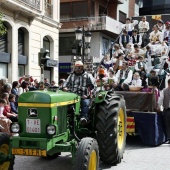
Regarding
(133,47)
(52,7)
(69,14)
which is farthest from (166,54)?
(69,14)

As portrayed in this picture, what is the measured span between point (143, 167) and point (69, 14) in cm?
2733

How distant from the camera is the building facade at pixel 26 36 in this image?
61.0ft

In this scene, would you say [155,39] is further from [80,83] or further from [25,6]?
[80,83]

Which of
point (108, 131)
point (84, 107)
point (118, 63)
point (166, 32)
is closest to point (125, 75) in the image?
point (118, 63)

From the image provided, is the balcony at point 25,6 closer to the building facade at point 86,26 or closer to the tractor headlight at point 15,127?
the building facade at point 86,26

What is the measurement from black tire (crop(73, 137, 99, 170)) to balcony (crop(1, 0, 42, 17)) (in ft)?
43.5

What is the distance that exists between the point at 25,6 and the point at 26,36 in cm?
205

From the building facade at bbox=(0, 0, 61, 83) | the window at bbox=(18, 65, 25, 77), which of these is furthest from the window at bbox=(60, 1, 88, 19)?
the window at bbox=(18, 65, 25, 77)

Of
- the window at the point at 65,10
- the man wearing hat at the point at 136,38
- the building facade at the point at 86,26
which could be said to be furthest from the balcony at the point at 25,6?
the window at the point at 65,10

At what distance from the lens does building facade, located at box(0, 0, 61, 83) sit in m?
18.6

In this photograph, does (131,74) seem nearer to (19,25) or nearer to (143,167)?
(143,167)

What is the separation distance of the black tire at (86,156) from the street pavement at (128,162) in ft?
3.71

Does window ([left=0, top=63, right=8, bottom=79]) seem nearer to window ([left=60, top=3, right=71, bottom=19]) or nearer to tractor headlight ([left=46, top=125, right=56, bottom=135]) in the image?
tractor headlight ([left=46, top=125, right=56, bottom=135])

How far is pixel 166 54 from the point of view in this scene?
1506 cm
